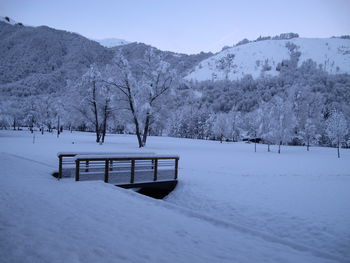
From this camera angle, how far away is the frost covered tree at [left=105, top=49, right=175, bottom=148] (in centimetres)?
3022

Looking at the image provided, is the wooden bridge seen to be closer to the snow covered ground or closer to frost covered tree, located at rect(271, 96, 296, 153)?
the snow covered ground

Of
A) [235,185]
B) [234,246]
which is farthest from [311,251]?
[235,185]

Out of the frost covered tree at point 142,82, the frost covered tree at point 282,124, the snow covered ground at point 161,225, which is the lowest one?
the snow covered ground at point 161,225

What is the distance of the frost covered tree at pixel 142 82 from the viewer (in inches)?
1190

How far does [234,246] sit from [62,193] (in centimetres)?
595

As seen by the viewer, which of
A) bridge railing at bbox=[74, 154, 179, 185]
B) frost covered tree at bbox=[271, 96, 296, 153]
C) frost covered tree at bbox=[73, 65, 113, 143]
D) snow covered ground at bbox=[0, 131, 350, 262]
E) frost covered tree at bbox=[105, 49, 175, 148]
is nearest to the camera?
snow covered ground at bbox=[0, 131, 350, 262]

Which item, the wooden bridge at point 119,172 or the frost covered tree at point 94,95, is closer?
the wooden bridge at point 119,172

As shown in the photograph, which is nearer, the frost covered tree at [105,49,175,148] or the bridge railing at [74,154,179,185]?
the bridge railing at [74,154,179,185]

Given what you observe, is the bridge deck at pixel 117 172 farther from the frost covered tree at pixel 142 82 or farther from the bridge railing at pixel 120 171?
the frost covered tree at pixel 142 82

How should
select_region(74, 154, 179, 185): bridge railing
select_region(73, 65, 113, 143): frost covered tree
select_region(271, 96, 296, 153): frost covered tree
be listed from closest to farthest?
select_region(74, 154, 179, 185): bridge railing
select_region(73, 65, 113, 143): frost covered tree
select_region(271, 96, 296, 153): frost covered tree

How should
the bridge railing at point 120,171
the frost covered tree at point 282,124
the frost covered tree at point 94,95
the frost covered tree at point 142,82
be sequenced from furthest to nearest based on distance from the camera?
the frost covered tree at point 282,124, the frost covered tree at point 94,95, the frost covered tree at point 142,82, the bridge railing at point 120,171

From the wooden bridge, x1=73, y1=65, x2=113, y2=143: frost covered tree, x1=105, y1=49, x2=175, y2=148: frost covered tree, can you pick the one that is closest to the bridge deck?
the wooden bridge

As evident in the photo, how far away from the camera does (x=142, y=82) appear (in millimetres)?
31000

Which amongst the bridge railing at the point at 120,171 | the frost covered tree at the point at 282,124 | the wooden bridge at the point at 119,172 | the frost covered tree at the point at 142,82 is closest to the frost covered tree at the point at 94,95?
the frost covered tree at the point at 142,82
